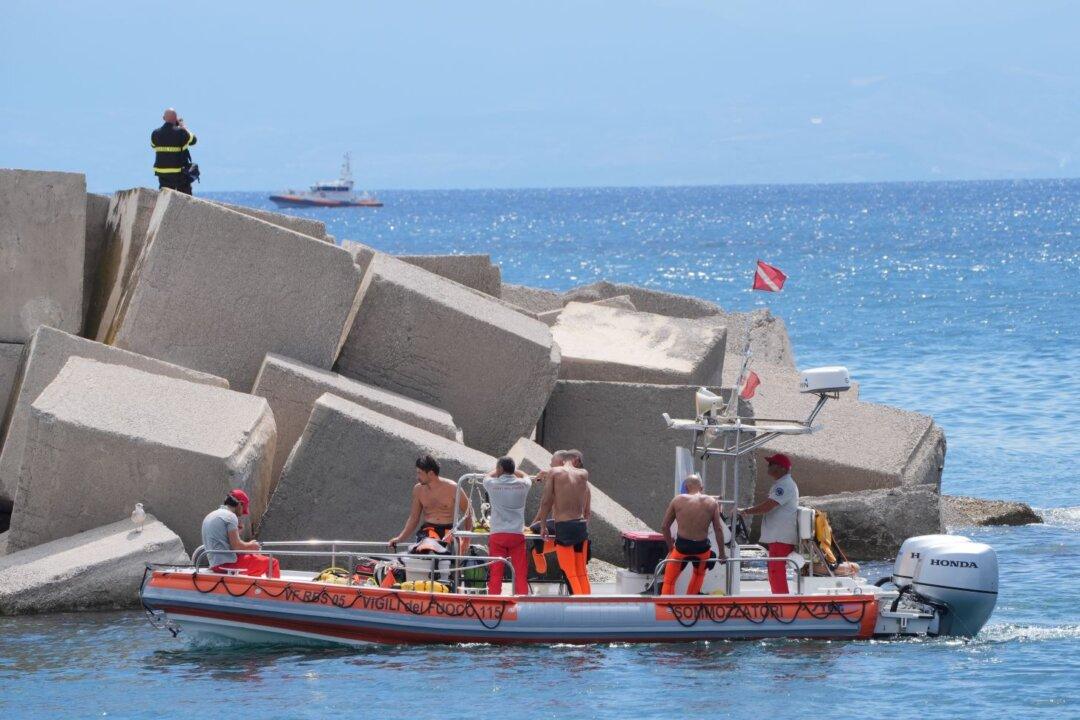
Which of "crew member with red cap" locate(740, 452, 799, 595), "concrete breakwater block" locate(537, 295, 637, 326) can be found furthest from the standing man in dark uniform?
"crew member with red cap" locate(740, 452, 799, 595)

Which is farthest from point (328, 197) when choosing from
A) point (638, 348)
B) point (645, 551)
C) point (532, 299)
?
point (645, 551)

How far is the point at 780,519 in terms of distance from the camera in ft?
42.2

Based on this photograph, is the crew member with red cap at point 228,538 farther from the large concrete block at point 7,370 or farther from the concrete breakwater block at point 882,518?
the concrete breakwater block at point 882,518

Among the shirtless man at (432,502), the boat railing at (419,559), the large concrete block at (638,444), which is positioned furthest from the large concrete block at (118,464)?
the large concrete block at (638,444)

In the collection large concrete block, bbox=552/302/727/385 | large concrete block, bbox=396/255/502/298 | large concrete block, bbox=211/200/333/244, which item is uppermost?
large concrete block, bbox=211/200/333/244

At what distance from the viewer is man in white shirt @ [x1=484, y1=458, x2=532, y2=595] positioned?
1234 cm

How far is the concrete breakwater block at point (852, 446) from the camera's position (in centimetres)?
1684

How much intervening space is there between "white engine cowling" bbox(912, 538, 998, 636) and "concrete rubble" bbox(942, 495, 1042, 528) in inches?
206

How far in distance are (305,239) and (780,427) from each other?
4.89 metres

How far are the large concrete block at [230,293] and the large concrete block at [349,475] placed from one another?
158 centimetres

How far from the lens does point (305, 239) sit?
49.4 ft

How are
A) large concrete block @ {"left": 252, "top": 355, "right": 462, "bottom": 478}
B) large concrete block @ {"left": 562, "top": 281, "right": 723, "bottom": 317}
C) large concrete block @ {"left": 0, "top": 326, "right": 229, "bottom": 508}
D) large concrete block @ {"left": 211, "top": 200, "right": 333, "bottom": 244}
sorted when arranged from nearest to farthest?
large concrete block @ {"left": 0, "top": 326, "right": 229, "bottom": 508}, large concrete block @ {"left": 252, "top": 355, "right": 462, "bottom": 478}, large concrete block @ {"left": 211, "top": 200, "right": 333, "bottom": 244}, large concrete block @ {"left": 562, "top": 281, "right": 723, "bottom": 317}

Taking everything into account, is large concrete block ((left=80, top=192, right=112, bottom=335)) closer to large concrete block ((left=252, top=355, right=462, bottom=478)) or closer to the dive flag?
large concrete block ((left=252, top=355, right=462, bottom=478))

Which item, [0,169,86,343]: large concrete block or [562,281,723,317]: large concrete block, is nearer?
[0,169,86,343]: large concrete block
